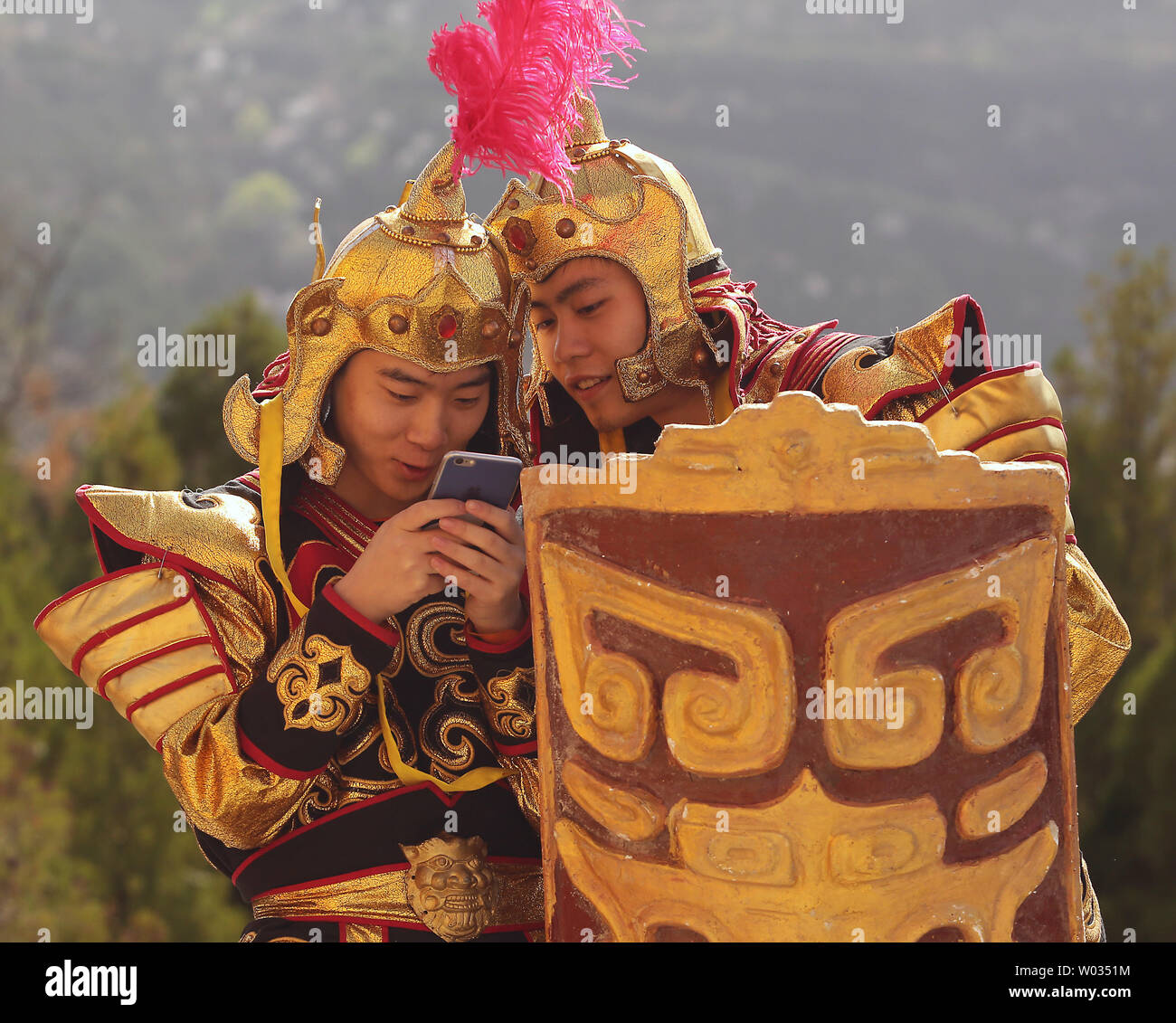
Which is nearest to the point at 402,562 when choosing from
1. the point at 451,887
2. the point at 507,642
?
the point at 507,642

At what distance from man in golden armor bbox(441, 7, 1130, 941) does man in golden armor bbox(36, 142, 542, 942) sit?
0.24 meters

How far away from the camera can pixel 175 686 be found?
258 cm

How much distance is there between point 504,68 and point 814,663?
1320 millimetres

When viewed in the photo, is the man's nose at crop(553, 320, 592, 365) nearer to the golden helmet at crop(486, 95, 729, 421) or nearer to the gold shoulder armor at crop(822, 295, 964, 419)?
the golden helmet at crop(486, 95, 729, 421)

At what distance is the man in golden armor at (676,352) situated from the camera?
2.84 meters

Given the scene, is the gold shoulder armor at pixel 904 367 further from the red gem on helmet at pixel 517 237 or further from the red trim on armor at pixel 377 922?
the red trim on armor at pixel 377 922

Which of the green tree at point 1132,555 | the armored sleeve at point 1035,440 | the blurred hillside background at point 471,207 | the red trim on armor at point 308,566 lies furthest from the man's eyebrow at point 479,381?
the blurred hillside background at point 471,207

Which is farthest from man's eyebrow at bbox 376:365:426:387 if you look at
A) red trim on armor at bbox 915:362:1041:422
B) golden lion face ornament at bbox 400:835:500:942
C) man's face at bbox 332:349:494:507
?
red trim on armor at bbox 915:362:1041:422

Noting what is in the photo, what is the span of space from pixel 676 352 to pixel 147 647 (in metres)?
1.23

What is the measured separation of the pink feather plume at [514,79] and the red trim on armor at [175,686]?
3.34 ft

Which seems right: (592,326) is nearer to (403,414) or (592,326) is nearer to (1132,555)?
(403,414)

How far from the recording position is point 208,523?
8.80ft

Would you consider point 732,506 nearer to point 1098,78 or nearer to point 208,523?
point 208,523

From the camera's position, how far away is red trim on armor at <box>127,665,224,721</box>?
2580 mm
